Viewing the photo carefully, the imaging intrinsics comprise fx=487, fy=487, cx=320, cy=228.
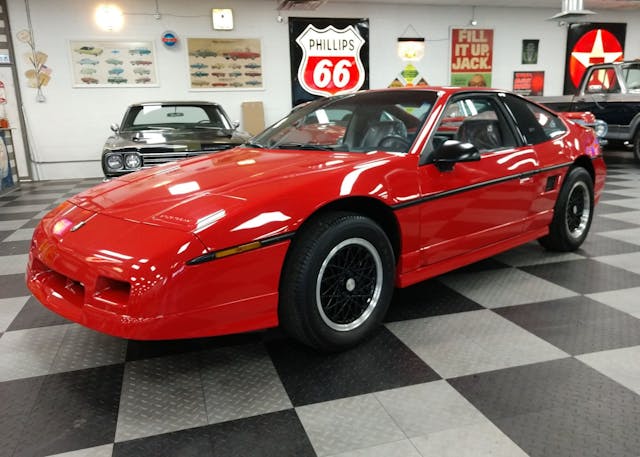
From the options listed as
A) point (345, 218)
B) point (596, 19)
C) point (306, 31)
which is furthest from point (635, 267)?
point (596, 19)

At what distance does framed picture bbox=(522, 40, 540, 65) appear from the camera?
10.6m

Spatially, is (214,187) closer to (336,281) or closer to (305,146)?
(336,281)

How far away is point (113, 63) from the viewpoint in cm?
836

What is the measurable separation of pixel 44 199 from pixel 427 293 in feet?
18.5

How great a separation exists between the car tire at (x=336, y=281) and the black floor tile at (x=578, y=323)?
0.74 meters

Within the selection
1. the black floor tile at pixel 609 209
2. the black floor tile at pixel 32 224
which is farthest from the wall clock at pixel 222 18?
the black floor tile at pixel 609 209

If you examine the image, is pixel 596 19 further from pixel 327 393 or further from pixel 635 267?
pixel 327 393

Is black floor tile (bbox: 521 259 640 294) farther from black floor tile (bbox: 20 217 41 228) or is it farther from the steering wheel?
black floor tile (bbox: 20 217 41 228)

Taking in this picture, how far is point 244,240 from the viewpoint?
170 centimetres

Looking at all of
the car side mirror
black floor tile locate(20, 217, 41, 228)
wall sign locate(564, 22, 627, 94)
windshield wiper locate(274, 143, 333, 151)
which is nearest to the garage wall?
wall sign locate(564, 22, 627, 94)

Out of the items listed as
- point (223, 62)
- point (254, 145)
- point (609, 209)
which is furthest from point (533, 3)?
point (254, 145)

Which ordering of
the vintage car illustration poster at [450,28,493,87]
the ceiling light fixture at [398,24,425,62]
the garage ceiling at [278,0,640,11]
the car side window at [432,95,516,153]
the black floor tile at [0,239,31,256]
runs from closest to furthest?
the car side window at [432,95,516,153] → the black floor tile at [0,239,31,256] → the garage ceiling at [278,0,640,11] → the ceiling light fixture at [398,24,425,62] → the vintage car illustration poster at [450,28,493,87]

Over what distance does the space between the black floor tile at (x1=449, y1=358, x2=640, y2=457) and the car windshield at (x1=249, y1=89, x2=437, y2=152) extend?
3.63 feet

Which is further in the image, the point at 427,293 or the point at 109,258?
the point at 427,293
